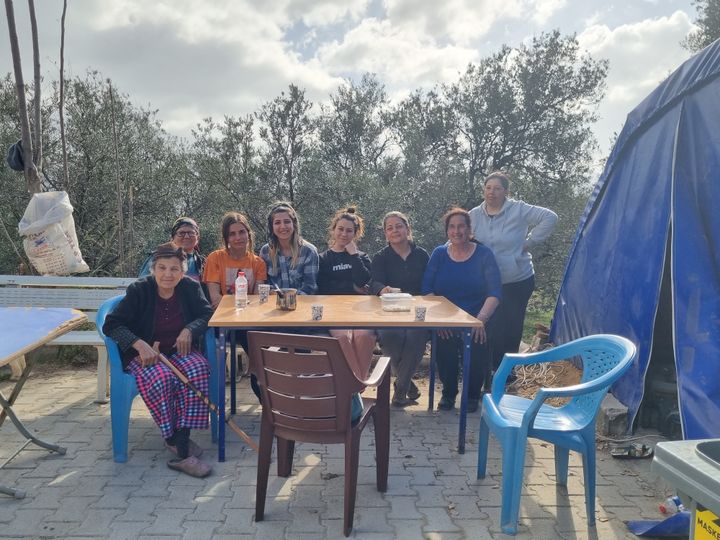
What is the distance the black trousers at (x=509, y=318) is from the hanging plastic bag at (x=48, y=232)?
151 inches

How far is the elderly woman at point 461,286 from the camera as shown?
3.79 m

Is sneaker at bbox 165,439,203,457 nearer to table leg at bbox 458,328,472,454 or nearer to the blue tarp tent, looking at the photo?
table leg at bbox 458,328,472,454

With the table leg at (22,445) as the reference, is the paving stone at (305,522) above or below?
below

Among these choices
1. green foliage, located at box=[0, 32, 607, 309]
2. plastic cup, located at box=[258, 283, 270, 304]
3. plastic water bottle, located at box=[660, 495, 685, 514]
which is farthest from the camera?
green foliage, located at box=[0, 32, 607, 309]

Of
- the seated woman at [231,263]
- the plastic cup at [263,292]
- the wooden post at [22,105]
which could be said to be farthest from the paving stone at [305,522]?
the wooden post at [22,105]

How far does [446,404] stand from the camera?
3.93 m

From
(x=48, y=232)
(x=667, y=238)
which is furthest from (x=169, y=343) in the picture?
(x=667, y=238)

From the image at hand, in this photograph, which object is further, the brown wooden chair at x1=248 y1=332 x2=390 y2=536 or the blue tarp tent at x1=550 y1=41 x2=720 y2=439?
the blue tarp tent at x1=550 y1=41 x2=720 y2=439

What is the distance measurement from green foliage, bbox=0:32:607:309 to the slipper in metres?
3.97

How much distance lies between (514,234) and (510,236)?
0.13 feet

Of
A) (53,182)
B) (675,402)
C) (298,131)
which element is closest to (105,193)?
(53,182)

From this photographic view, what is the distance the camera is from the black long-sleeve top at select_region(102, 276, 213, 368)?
2953mm

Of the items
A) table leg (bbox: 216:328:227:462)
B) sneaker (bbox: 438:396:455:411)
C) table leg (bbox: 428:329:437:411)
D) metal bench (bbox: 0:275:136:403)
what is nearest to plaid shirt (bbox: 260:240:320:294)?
table leg (bbox: 428:329:437:411)

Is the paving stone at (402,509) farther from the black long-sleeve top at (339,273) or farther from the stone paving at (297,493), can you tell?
the black long-sleeve top at (339,273)
